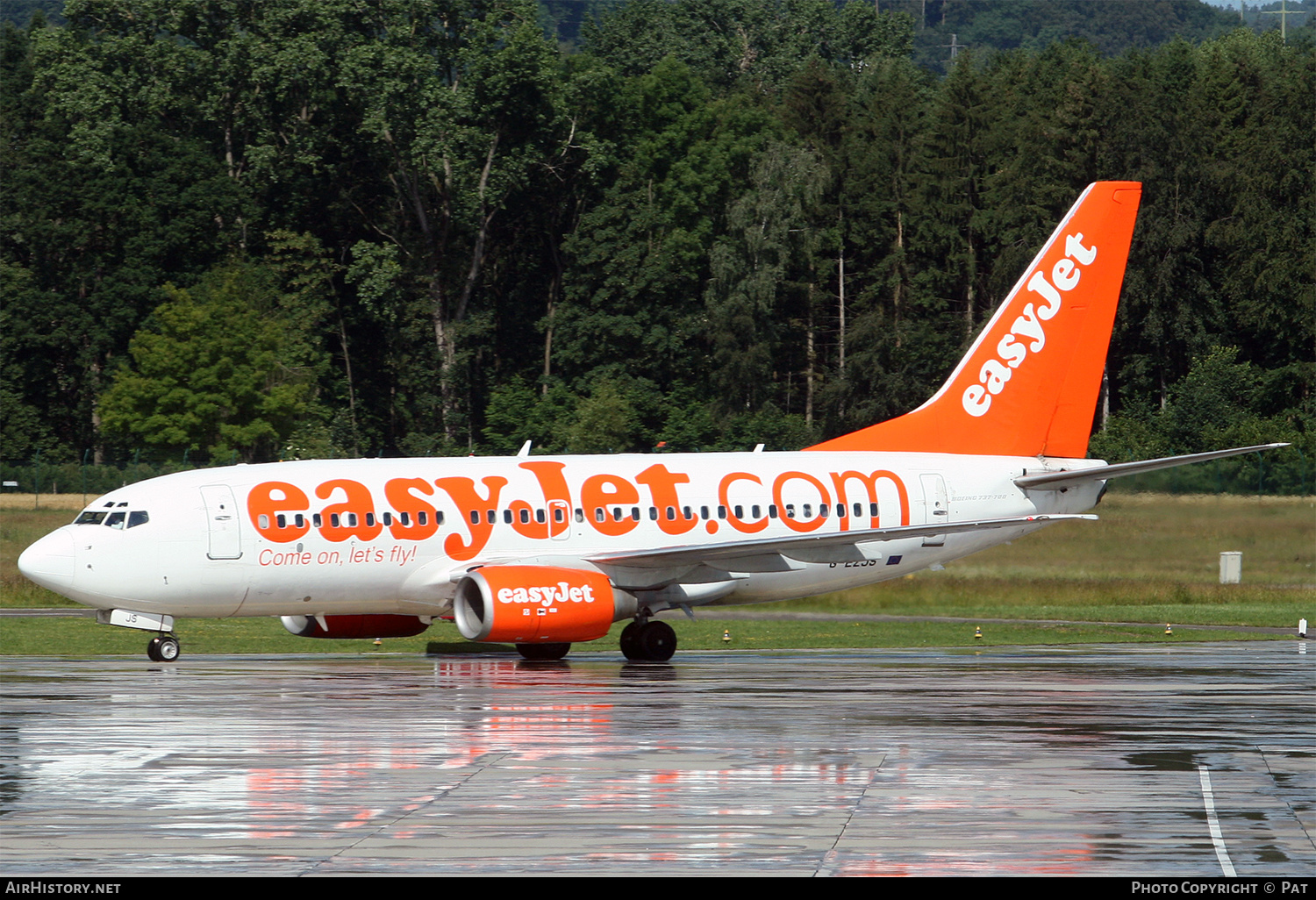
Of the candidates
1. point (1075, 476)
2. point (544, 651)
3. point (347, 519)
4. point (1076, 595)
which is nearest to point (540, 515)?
point (544, 651)

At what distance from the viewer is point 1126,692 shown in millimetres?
27672

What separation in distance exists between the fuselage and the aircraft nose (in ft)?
0.11

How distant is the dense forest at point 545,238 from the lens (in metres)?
94.1

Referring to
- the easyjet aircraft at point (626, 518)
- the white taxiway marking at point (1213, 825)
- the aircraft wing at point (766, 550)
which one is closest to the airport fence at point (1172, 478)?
the easyjet aircraft at point (626, 518)

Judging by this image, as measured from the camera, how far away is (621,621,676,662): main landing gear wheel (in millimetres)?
35062

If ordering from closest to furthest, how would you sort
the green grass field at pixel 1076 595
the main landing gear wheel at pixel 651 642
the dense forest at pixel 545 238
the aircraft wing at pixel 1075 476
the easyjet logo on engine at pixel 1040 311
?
1. the main landing gear wheel at pixel 651 642
2. the aircraft wing at pixel 1075 476
3. the easyjet logo on engine at pixel 1040 311
4. the green grass field at pixel 1076 595
5. the dense forest at pixel 545 238

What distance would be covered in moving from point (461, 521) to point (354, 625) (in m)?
3.15

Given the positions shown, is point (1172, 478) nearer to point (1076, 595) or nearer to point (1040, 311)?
point (1076, 595)

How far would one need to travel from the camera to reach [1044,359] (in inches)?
1598

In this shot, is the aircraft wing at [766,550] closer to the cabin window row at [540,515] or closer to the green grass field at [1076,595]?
the cabin window row at [540,515]

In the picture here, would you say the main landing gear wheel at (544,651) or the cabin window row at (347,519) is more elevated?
the cabin window row at (347,519)

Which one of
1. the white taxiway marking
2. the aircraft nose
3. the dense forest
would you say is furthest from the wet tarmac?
the dense forest

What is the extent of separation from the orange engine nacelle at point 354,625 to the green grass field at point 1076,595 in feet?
12.3
